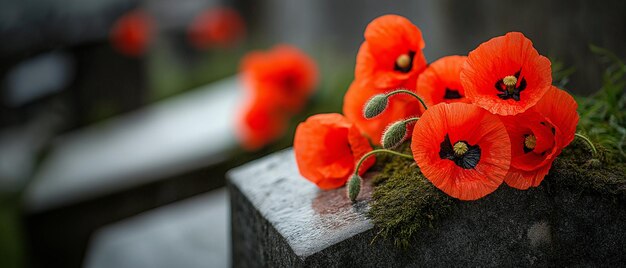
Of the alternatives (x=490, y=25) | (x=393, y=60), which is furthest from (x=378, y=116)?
(x=490, y=25)

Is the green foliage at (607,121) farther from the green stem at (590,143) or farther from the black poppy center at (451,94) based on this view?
the black poppy center at (451,94)

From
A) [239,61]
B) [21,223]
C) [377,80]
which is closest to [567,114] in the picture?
[377,80]

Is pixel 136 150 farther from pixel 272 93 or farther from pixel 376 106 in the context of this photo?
pixel 376 106

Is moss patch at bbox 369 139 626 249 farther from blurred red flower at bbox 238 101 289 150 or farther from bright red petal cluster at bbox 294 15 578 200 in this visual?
blurred red flower at bbox 238 101 289 150

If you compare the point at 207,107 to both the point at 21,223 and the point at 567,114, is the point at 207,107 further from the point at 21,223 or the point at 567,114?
the point at 567,114

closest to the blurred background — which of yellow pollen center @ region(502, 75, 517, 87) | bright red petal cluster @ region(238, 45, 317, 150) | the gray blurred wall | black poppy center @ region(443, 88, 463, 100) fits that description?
the gray blurred wall
